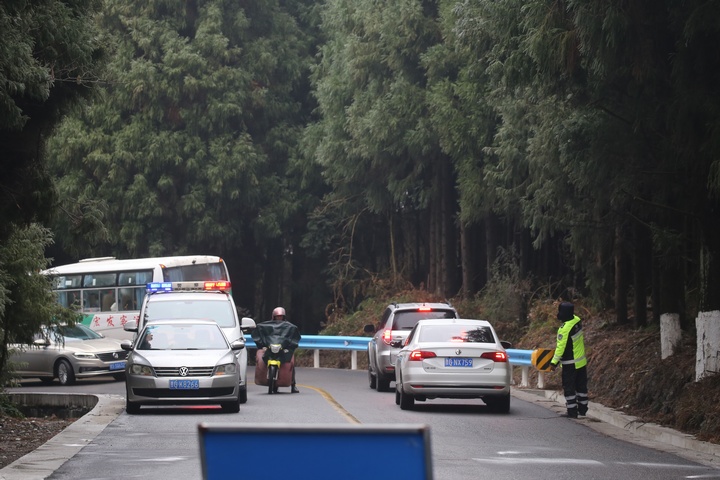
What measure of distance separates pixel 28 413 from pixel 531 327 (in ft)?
45.5

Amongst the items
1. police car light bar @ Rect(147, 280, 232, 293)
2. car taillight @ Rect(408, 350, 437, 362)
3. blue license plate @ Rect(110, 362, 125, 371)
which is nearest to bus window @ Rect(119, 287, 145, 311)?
police car light bar @ Rect(147, 280, 232, 293)

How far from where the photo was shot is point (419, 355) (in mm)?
20125

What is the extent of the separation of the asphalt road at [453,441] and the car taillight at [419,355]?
2.87 feet

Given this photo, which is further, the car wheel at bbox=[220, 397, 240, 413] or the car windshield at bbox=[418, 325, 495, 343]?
the car windshield at bbox=[418, 325, 495, 343]

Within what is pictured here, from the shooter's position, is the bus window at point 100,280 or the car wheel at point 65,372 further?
the bus window at point 100,280

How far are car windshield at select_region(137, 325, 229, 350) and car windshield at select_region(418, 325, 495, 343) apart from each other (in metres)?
3.36

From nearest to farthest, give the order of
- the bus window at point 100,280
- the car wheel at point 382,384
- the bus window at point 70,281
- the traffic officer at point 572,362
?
the traffic officer at point 572,362
the car wheel at point 382,384
the bus window at point 100,280
the bus window at point 70,281

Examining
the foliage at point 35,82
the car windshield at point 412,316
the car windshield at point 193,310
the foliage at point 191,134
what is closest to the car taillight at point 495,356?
the car windshield at point 412,316

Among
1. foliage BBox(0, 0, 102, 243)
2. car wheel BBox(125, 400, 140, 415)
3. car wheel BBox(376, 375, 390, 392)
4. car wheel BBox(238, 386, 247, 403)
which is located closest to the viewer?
foliage BBox(0, 0, 102, 243)

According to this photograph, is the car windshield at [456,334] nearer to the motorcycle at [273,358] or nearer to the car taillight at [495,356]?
the car taillight at [495,356]

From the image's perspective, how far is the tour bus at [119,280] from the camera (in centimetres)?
3703

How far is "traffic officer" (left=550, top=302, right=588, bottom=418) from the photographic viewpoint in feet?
64.9

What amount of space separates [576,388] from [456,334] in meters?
2.20

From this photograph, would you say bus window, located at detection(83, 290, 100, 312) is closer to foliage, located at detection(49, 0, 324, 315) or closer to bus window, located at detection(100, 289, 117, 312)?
bus window, located at detection(100, 289, 117, 312)
